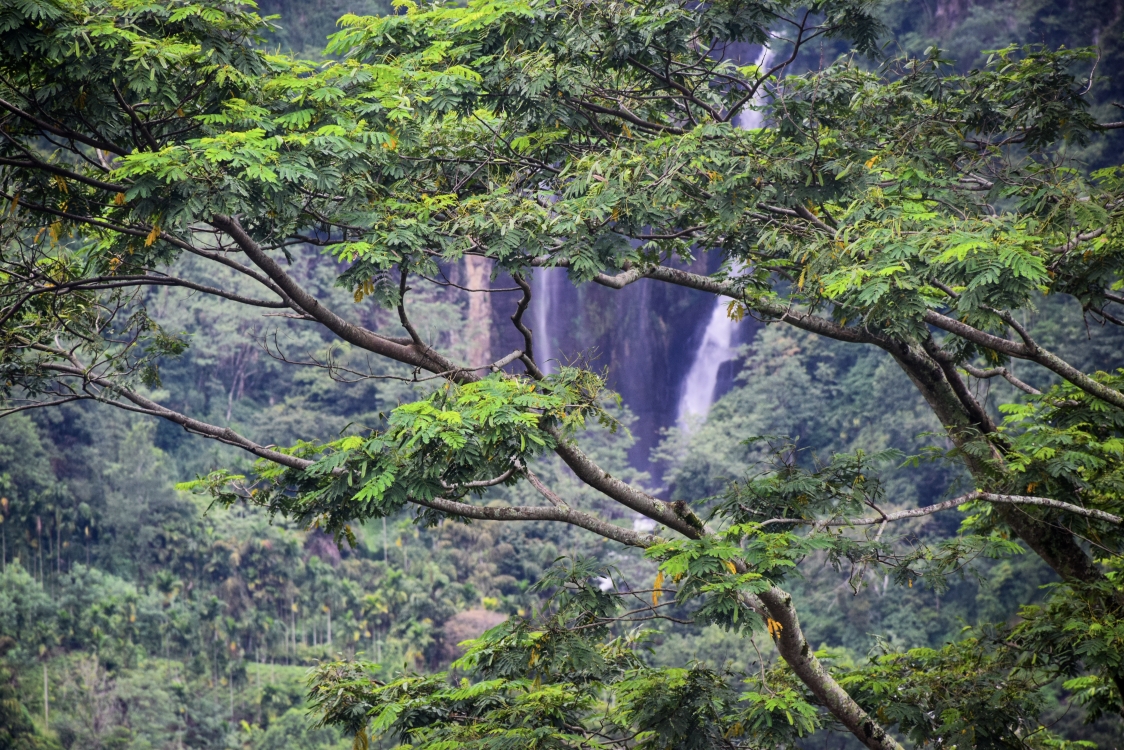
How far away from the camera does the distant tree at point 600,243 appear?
4.03 meters

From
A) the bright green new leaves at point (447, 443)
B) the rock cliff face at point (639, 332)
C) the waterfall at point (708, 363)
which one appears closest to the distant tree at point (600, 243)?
the bright green new leaves at point (447, 443)

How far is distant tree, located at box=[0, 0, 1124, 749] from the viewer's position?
403cm

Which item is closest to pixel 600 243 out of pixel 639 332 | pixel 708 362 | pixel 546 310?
pixel 546 310

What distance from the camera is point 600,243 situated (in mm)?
4422

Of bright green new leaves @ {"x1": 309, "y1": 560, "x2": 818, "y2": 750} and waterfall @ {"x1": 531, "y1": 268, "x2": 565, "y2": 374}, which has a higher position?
waterfall @ {"x1": 531, "y1": 268, "x2": 565, "y2": 374}

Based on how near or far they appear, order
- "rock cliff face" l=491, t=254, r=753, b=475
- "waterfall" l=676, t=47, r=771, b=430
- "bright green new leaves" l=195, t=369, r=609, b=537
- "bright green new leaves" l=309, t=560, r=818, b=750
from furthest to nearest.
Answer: "rock cliff face" l=491, t=254, r=753, b=475
"waterfall" l=676, t=47, r=771, b=430
"bright green new leaves" l=309, t=560, r=818, b=750
"bright green new leaves" l=195, t=369, r=609, b=537

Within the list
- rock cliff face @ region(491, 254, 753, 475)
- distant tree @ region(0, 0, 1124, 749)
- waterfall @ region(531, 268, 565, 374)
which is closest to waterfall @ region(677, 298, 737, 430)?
rock cliff face @ region(491, 254, 753, 475)

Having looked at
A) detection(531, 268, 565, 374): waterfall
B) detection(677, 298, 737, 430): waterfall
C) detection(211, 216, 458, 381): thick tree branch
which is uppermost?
detection(531, 268, 565, 374): waterfall

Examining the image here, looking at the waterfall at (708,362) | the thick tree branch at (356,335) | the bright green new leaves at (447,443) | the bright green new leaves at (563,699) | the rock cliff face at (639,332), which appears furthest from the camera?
the rock cliff face at (639,332)

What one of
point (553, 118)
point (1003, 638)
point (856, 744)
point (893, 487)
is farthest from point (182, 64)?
point (893, 487)

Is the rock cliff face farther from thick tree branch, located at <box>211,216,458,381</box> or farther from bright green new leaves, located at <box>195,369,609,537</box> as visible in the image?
bright green new leaves, located at <box>195,369,609,537</box>

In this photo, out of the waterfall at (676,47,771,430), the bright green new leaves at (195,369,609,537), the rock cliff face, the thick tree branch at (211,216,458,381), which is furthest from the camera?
the rock cliff face

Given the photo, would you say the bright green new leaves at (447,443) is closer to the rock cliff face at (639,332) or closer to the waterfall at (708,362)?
the rock cliff face at (639,332)

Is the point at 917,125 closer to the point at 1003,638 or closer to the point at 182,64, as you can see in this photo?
the point at 1003,638
